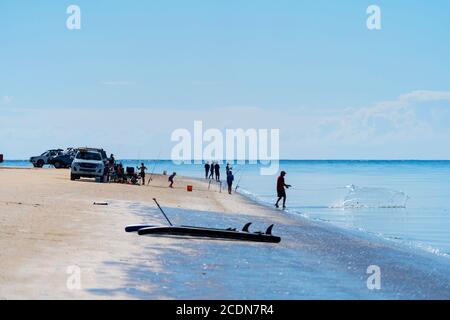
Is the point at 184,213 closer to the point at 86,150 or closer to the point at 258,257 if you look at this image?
the point at 258,257

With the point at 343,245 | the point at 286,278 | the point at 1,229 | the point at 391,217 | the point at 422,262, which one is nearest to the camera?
the point at 286,278

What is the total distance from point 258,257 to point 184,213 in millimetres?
11398

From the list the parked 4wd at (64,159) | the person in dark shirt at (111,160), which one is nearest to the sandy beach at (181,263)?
the person in dark shirt at (111,160)

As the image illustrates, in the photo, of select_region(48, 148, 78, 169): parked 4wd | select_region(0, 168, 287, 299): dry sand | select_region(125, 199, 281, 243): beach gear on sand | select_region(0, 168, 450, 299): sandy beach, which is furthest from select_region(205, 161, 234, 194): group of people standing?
select_region(125, 199, 281, 243): beach gear on sand

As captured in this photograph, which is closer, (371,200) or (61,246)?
(61,246)

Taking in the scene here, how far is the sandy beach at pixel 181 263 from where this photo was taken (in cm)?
1132

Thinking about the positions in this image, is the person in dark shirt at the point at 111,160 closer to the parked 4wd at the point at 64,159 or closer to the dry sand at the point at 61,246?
the parked 4wd at the point at 64,159

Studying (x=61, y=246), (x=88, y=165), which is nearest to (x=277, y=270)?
(x=61, y=246)

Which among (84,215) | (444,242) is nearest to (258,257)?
(84,215)

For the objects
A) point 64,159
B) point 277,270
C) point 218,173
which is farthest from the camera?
point 64,159

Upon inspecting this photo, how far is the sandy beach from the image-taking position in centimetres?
1132

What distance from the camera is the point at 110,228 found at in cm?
1927

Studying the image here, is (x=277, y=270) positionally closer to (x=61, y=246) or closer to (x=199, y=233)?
(x=61, y=246)

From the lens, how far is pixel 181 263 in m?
14.1
